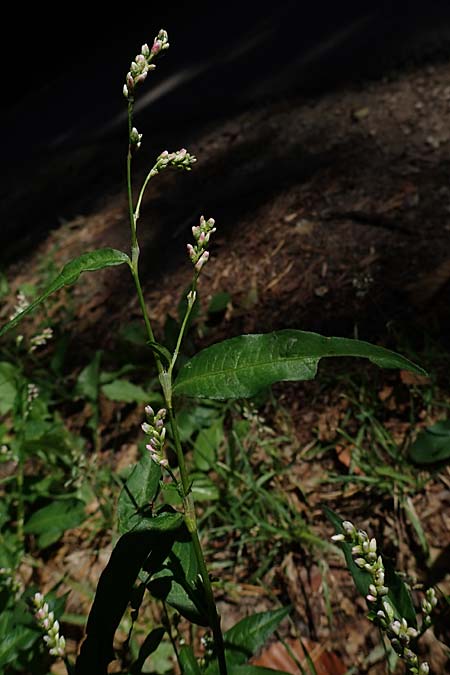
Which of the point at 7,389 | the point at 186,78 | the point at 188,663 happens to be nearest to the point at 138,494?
the point at 188,663

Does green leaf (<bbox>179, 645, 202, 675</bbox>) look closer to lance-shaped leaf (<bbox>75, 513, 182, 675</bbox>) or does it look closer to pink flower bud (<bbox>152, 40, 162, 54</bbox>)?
lance-shaped leaf (<bbox>75, 513, 182, 675</bbox>)

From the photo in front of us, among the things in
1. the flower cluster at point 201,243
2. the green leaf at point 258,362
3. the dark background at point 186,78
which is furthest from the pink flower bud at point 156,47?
the dark background at point 186,78

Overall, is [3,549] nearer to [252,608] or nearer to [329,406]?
[252,608]

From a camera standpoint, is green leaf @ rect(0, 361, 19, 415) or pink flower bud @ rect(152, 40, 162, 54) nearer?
pink flower bud @ rect(152, 40, 162, 54)

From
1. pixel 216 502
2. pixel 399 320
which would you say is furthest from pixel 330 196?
pixel 216 502

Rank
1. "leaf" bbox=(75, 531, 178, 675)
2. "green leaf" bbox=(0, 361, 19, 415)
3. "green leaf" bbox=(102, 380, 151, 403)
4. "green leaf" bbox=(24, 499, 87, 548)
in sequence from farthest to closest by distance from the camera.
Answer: "green leaf" bbox=(0, 361, 19, 415) → "green leaf" bbox=(102, 380, 151, 403) → "green leaf" bbox=(24, 499, 87, 548) → "leaf" bbox=(75, 531, 178, 675)

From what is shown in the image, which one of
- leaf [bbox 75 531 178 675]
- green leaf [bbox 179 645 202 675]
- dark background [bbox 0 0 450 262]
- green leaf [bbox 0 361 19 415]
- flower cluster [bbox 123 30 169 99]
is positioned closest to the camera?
leaf [bbox 75 531 178 675]

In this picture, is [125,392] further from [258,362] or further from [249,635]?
[258,362]

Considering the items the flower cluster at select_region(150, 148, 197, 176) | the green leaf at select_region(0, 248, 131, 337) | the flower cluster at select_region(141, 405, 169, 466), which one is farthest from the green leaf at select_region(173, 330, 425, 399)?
the flower cluster at select_region(150, 148, 197, 176)
